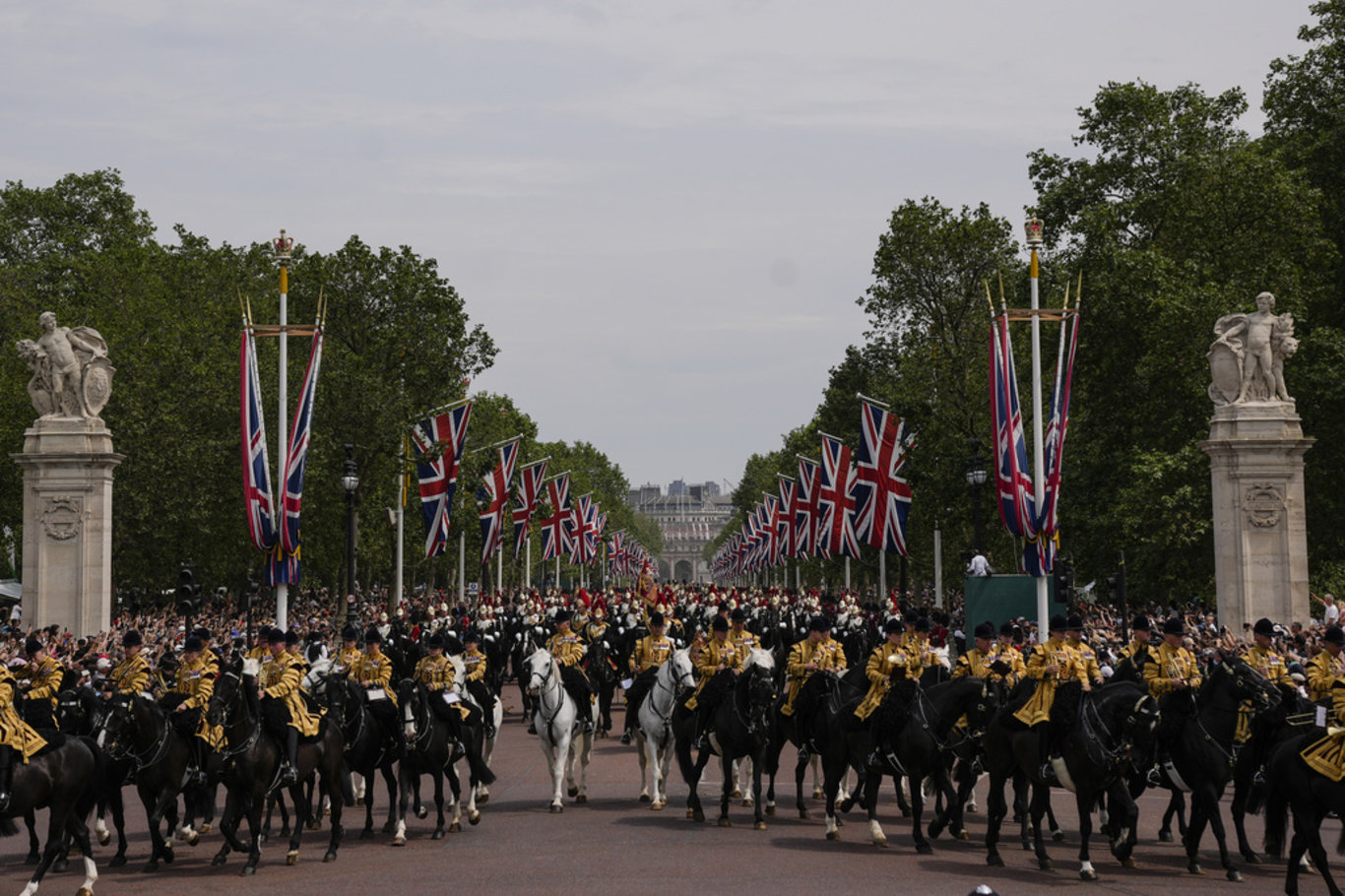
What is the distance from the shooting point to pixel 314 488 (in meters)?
48.8

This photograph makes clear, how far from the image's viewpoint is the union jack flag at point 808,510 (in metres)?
50.8

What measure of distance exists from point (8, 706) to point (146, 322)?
1562 inches

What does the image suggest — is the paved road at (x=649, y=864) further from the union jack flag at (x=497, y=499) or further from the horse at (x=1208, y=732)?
the union jack flag at (x=497, y=499)

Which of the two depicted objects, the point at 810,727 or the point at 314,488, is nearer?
the point at 810,727

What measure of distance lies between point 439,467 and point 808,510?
1475 centimetres

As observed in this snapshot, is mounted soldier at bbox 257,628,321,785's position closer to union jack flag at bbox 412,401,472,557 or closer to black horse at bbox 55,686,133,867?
black horse at bbox 55,686,133,867

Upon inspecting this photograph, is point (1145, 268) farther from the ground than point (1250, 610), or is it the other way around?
point (1145, 268)

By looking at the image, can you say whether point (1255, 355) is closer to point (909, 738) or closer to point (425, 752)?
point (909, 738)

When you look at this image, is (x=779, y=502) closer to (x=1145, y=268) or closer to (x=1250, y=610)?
(x=1145, y=268)

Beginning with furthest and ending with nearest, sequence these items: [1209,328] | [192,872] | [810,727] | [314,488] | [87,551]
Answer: [314,488], [1209,328], [87,551], [810,727], [192,872]

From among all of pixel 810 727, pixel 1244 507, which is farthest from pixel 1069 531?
pixel 810 727

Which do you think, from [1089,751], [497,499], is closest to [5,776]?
[1089,751]

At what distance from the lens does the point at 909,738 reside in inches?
608

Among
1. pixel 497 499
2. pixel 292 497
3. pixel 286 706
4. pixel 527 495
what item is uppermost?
pixel 527 495
